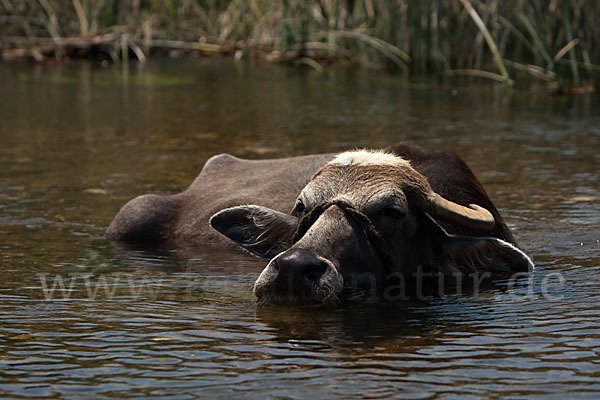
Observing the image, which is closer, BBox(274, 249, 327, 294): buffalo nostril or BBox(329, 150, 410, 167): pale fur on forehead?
BBox(274, 249, 327, 294): buffalo nostril

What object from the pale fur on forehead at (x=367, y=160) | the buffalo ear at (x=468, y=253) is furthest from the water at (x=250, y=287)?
the pale fur on forehead at (x=367, y=160)

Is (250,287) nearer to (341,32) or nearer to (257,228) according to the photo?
(257,228)

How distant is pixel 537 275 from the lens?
22.1 ft

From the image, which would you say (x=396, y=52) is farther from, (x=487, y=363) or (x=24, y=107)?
(x=487, y=363)

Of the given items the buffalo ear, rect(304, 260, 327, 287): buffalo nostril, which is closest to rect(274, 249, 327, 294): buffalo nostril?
rect(304, 260, 327, 287): buffalo nostril

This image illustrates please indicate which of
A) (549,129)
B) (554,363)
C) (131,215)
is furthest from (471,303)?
(549,129)

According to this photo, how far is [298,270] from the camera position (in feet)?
18.1

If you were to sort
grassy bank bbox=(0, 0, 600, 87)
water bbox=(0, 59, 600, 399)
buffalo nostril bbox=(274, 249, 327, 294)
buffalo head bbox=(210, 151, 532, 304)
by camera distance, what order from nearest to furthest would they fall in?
1. water bbox=(0, 59, 600, 399)
2. buffalo nostril bbox=(274, 249, 327, 294)
3. buffalo head bbox=(210, 151, 532, 304)
4. grassy bank bbox=(0, 0, 600, 87)

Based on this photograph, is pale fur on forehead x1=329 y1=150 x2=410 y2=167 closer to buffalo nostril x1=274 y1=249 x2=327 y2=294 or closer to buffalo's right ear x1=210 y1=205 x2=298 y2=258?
buffalo's right ear x1=210 y1=205 x2=298 y2=258

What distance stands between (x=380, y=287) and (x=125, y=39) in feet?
60.5

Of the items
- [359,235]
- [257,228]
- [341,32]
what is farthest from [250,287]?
[341,32]

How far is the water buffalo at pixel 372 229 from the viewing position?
565 cm

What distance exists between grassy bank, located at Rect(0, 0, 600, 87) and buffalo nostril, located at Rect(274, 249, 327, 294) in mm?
10388

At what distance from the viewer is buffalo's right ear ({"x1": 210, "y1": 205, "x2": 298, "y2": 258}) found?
665 cm
